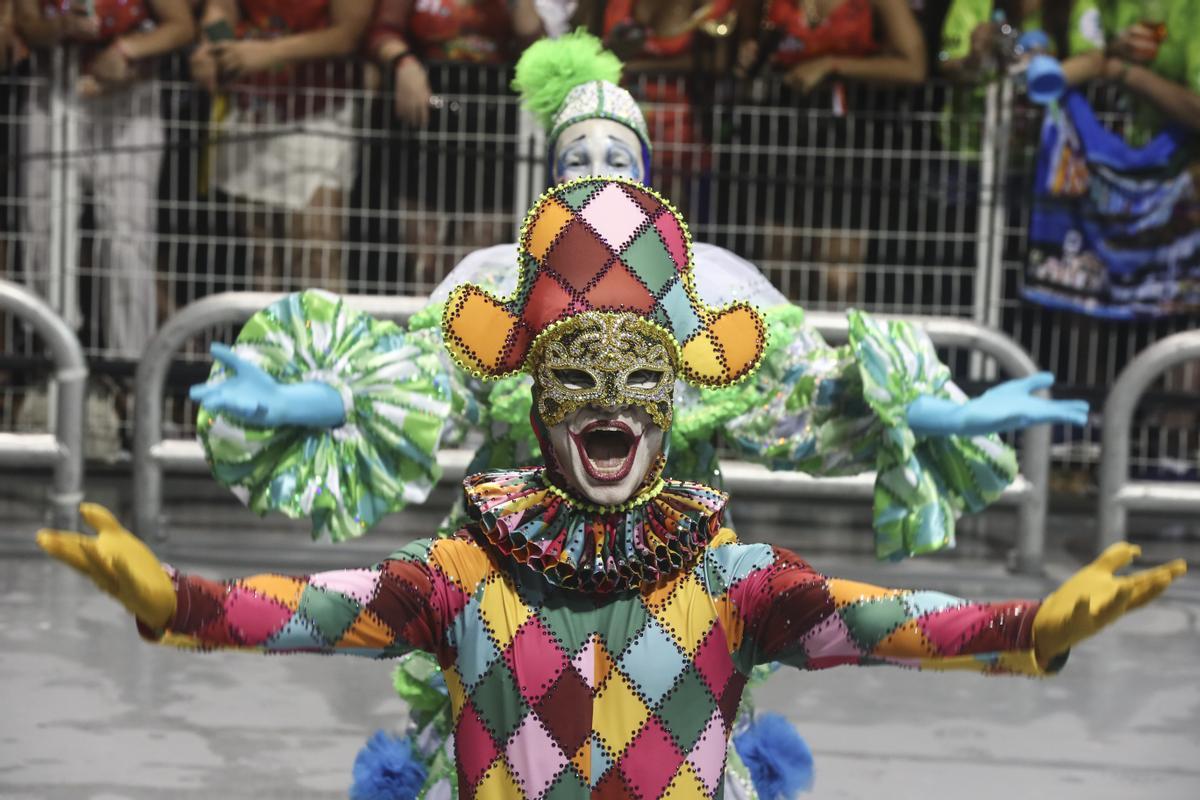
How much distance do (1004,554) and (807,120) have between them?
1447 mm

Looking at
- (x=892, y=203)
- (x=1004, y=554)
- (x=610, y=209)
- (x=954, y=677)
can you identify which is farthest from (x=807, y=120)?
(x=610, y=209)

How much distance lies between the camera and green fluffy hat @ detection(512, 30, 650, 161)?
3225mm

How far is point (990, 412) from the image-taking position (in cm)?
276

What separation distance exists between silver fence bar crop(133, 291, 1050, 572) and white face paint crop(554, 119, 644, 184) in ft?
6.60

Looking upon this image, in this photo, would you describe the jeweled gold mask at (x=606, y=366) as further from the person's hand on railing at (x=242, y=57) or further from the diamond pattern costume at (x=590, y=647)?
the person's hand on railing at (x=242, y=57)

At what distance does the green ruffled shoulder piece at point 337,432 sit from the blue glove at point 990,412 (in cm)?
72

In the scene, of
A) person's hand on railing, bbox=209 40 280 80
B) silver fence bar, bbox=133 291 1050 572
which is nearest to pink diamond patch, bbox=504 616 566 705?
silver fence bar, bbox=133 291 1050 572

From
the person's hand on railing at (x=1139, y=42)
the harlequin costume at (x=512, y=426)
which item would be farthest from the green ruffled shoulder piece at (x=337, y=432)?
the person's hand on railing at (x=1139, y=42)

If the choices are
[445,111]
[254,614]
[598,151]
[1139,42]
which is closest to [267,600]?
[254,614]

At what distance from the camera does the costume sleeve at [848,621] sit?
1.93 metres

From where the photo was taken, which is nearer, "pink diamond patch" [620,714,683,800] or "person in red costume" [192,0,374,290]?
"pink diamond patch" [620,714,683,800]

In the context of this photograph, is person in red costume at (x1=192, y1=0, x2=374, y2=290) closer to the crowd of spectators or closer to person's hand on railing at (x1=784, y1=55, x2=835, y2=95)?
the crowd of spectators

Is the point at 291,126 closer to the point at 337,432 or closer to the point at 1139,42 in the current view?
the point at 1139,42

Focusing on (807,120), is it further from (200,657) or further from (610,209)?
(610,209)
